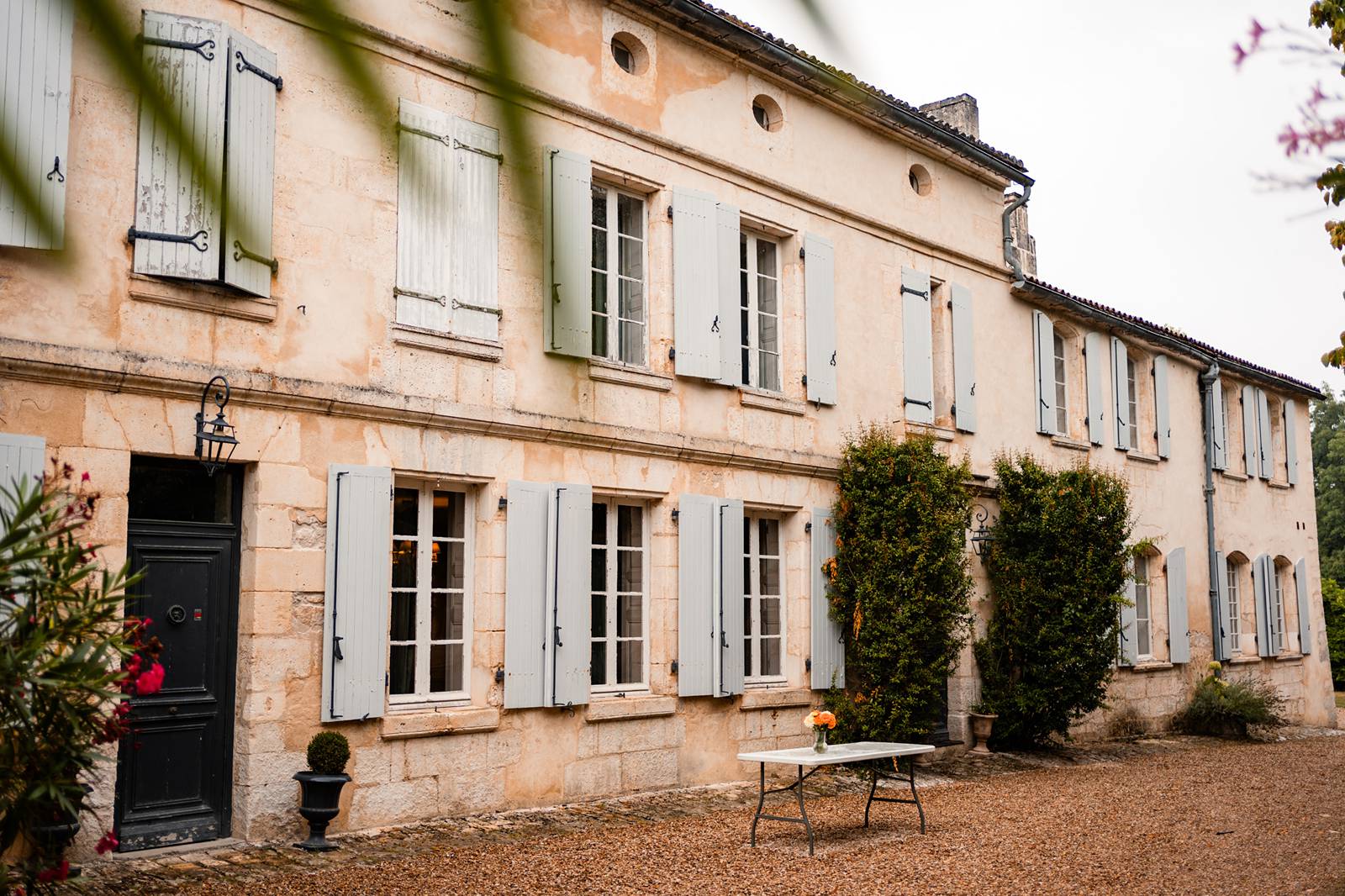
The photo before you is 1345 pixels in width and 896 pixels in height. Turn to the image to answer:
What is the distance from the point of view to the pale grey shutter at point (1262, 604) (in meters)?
18.3

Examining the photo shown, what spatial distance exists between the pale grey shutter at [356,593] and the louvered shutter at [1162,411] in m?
11.7

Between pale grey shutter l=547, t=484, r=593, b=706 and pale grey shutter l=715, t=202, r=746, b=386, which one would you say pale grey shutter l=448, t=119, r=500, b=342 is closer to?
pale grey shutter l=547, t=484, r=593, b=706

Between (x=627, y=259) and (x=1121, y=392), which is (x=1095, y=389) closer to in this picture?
(x=1121, y=392)

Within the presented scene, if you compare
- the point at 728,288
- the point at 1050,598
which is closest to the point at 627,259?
the point at 728,288

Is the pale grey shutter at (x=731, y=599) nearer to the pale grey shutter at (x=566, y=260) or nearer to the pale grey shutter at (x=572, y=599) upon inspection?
the pale grey shutter at (x=572, y=599)

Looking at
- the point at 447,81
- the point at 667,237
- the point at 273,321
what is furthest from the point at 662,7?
the point at 447,81

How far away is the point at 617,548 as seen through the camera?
9.83 m

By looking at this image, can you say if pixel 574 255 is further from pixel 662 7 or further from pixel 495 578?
pixel 662 7

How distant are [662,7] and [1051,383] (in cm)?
696

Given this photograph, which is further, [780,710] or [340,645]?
[780,710]

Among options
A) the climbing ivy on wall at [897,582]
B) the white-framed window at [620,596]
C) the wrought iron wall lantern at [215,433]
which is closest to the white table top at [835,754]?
the white-framed window at [620,596]

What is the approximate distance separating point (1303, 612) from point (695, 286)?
45.8 ft

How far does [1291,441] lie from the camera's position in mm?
20359

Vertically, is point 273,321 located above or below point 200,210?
above
